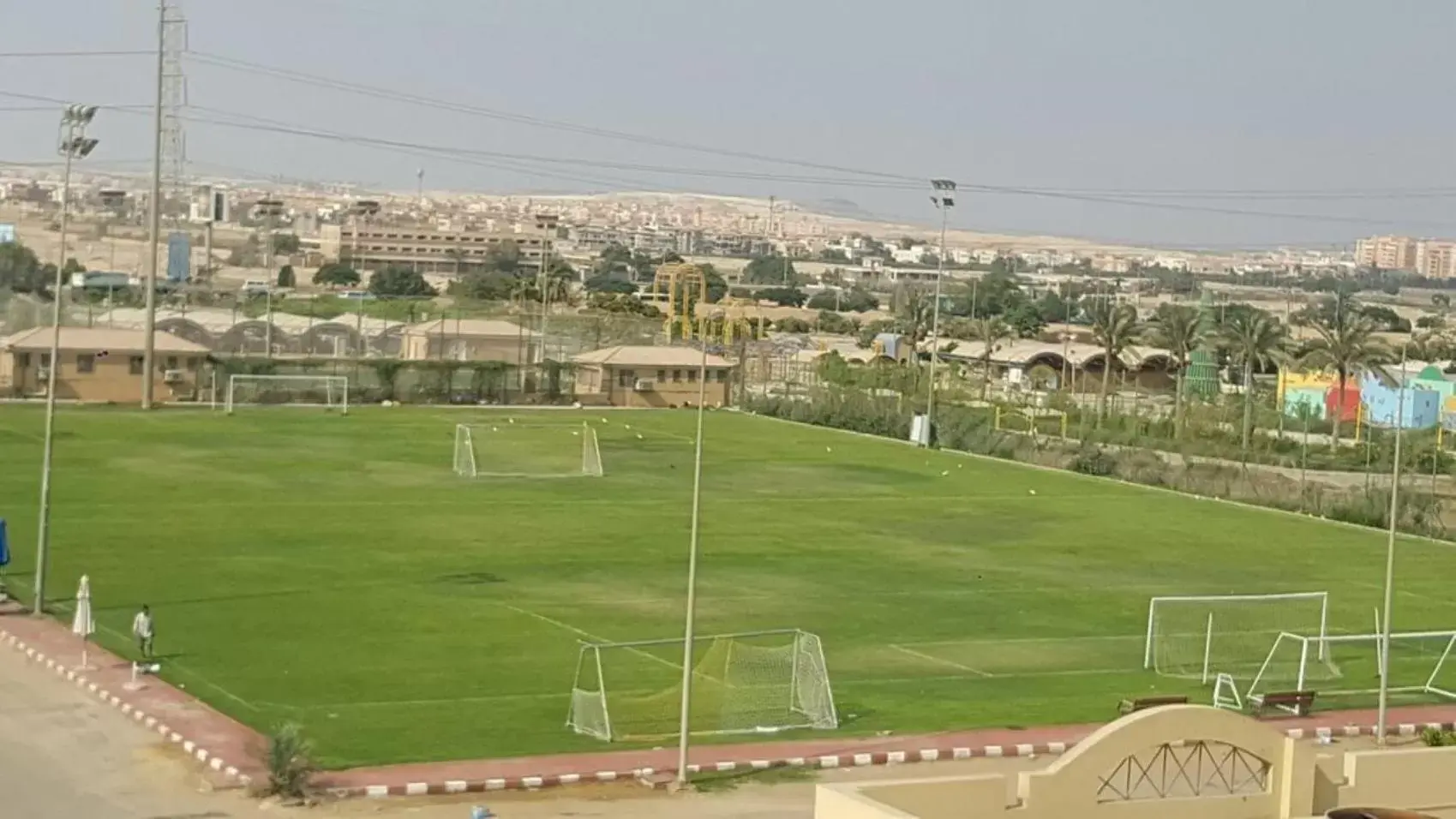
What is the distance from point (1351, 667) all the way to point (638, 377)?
55.6 meters

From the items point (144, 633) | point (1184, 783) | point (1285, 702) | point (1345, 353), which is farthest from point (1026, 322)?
point (1184, 783)

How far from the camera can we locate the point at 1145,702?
2834 centimetres

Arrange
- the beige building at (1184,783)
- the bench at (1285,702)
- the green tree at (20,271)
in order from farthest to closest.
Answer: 1. the green tree at (20,271)
2. the bench at (1285,702)
3. the beige building at (1184,783)

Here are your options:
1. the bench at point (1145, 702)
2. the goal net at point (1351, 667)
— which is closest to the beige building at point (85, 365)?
the goal net at point (1351, 667)

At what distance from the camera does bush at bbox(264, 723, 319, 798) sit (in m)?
23.8

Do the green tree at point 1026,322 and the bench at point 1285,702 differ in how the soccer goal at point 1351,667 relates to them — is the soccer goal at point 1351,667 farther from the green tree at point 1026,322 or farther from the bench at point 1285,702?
the green tree at point 1026,322

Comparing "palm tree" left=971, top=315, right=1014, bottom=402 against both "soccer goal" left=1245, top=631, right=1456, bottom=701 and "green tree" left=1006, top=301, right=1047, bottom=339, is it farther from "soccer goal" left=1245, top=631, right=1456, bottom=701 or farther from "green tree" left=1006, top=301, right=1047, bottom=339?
"soccer goal" left=1245, top=631, right=1456, bottom=701

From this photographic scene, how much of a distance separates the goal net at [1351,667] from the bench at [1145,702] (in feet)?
8.09

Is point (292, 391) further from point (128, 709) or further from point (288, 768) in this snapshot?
point (288, 768)

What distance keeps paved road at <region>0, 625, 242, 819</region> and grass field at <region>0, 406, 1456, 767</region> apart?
6.21 ft

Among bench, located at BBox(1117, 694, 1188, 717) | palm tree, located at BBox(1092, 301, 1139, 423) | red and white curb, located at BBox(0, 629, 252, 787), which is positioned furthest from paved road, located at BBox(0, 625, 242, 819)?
palm tree, located at BBox(1092, 301, 1139, 423)

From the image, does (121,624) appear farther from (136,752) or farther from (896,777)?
(896,777)

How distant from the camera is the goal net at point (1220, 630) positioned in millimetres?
35562

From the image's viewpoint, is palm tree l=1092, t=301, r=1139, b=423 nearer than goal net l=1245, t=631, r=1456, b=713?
No
